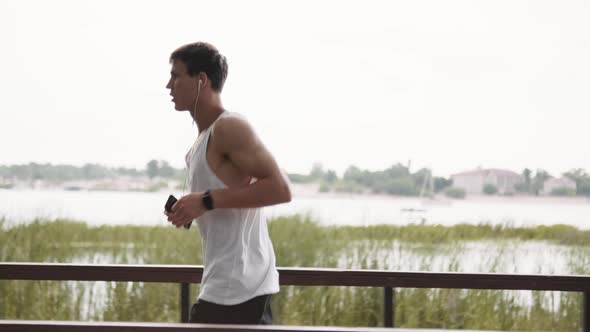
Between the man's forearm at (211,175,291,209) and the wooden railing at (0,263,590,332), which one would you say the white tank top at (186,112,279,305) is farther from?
the wooden railing at (0,263,590,332)

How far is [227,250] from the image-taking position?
139cm

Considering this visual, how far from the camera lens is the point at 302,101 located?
4.38 m

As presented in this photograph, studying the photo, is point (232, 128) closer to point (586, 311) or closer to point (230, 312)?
point (230, 312)

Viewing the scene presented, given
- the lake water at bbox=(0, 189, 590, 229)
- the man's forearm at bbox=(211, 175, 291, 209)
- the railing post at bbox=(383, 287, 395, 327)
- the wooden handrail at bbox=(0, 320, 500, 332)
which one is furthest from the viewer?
the lake water at bbox=(0, 189, 590, 229)

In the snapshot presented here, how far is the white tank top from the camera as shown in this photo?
4.55ft

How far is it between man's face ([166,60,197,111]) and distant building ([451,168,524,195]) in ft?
10.1

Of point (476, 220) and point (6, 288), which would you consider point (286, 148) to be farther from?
point (6, 288)

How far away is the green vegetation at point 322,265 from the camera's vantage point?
3484 mm

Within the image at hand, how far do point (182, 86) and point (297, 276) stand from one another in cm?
77

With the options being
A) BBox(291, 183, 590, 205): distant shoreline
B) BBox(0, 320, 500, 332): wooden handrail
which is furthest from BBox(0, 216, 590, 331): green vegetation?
BBox(0, 320, 500, 332): wooden handrail

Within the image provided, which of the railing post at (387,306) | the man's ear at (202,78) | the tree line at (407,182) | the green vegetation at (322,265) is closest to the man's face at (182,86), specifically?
the man's ear at (202,78)

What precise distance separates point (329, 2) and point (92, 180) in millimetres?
1906

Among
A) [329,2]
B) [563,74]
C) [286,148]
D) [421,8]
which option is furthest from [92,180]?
[563,74]

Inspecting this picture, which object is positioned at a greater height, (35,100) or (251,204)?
(35,100)
